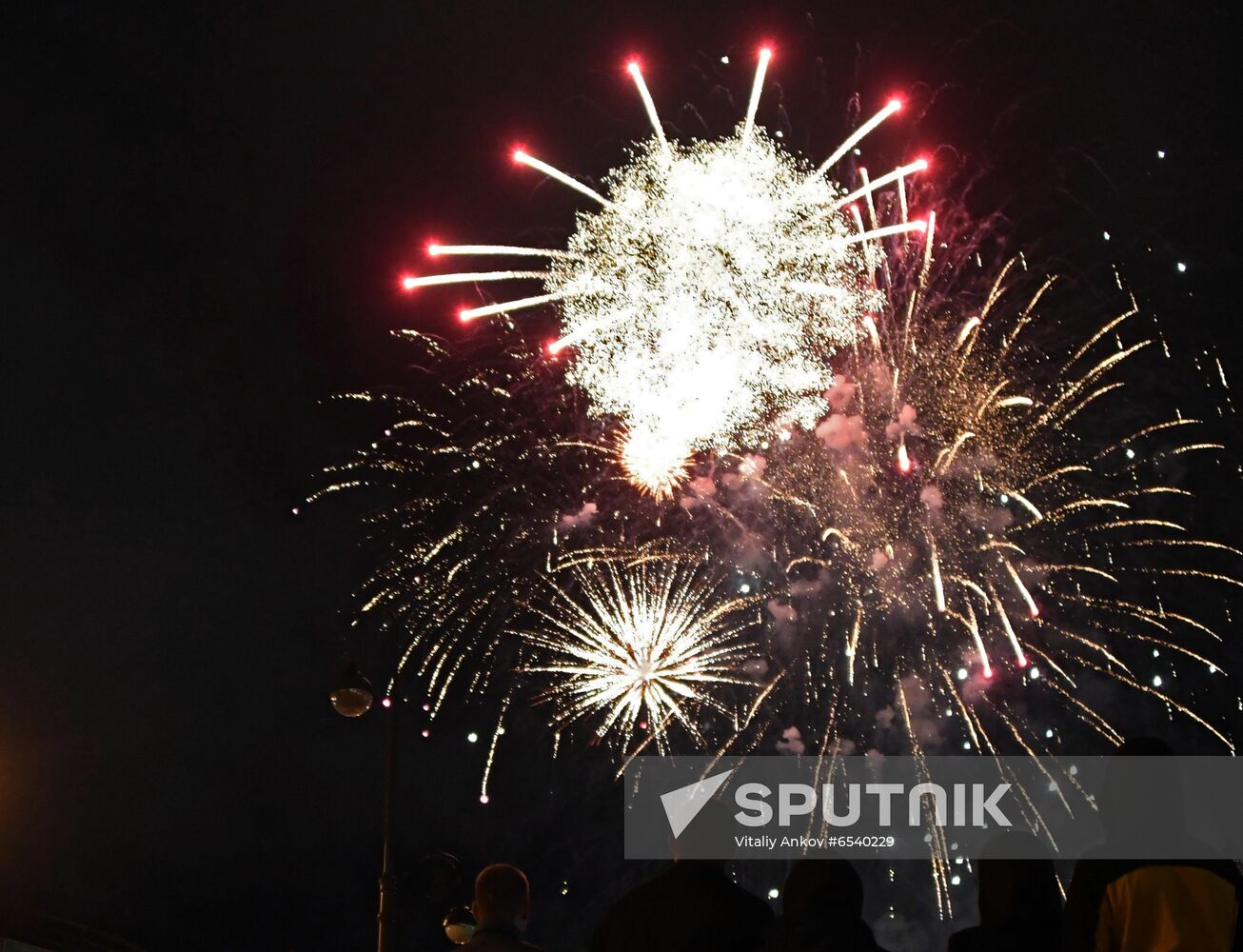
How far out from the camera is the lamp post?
14656mm

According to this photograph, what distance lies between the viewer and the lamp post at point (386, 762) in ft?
48.1

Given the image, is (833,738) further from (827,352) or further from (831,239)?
(831,239)

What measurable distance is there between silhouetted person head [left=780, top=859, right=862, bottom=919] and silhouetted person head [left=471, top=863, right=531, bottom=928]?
1673mm

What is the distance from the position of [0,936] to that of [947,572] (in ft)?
68.1

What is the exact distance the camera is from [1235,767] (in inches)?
316

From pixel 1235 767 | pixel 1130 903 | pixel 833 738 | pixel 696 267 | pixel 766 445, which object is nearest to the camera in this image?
pixel 1130 903

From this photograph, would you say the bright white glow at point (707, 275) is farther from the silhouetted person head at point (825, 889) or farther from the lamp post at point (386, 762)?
the silhouetted person head at point (825, 889)

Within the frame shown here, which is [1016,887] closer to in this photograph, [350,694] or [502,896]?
→ [502,896]

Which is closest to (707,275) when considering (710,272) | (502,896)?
(710,272)

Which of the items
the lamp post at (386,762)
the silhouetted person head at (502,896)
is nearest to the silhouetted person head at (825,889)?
the silhouetted person head at (502,896)

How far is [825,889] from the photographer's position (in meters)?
5.63

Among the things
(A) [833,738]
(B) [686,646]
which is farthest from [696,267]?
(A) [833,738]

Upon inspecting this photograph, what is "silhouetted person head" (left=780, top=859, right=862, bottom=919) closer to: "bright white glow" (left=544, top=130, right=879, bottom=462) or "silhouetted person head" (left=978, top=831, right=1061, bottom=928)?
"silhouetted person head" (left=978, top=831, right=1061, bottom=928)

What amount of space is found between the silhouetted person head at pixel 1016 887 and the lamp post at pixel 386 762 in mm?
10205
